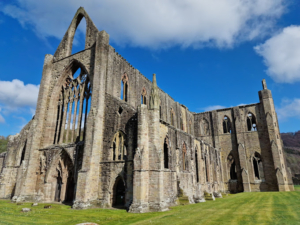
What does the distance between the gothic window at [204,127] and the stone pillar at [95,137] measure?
24.8m

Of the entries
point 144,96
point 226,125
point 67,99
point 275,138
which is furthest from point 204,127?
point 67,99

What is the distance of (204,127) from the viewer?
37344mm

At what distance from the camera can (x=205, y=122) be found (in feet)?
123

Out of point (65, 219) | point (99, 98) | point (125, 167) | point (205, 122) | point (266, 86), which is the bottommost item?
point (65, 219)

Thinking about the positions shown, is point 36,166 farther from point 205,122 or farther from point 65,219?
point 205,122

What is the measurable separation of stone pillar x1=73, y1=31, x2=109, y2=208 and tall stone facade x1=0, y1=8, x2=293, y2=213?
69 millimetres

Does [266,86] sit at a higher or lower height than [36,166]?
higher

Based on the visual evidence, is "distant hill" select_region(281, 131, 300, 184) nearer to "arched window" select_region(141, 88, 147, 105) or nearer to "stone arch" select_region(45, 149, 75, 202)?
"arched window" select_region(141, 88, 147, 105)

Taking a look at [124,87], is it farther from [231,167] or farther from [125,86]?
[231,167]

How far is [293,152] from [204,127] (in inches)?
1821

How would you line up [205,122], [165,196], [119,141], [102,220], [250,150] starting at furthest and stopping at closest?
[205,122]
[250,150]
[119,141]
[165,196]
[102,220]

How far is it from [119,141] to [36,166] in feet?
30.2

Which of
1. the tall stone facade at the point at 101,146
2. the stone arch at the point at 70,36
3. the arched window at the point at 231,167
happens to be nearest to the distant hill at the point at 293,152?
the arched window at the point at 231,167

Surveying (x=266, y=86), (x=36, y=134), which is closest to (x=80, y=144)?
(x=36, y=134)
